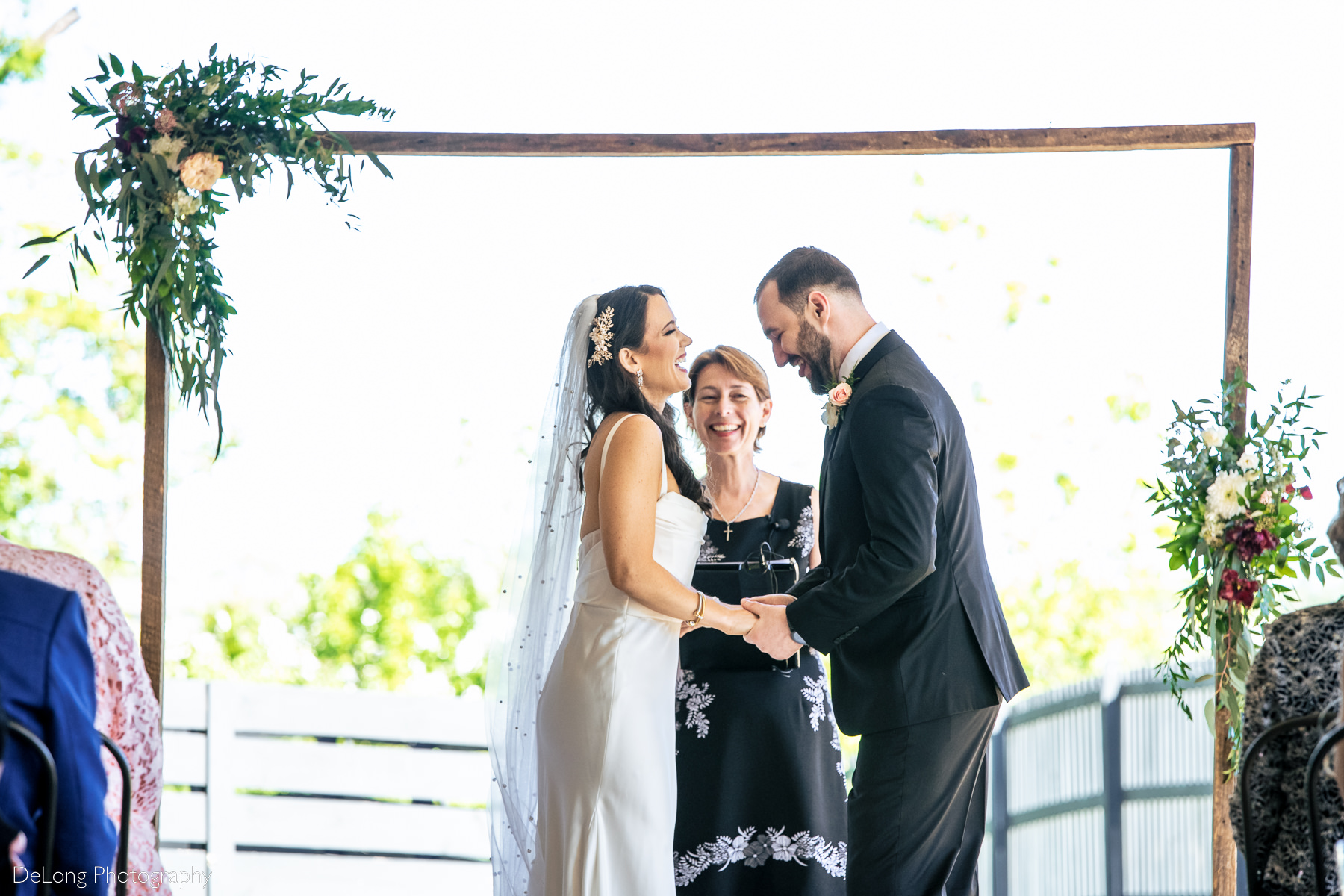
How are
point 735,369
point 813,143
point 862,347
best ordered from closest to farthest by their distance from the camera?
point 862,347 < point 813,143 < point 735,369

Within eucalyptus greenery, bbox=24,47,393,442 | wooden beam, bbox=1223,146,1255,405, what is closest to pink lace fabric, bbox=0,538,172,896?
eucalyptus greenery, bbox=24,47,393,442

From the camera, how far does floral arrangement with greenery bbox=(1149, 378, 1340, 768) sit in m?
3.08

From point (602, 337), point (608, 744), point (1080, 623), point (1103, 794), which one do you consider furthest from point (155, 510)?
point (1080, 623)

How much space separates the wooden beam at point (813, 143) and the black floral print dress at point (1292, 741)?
1750 mm

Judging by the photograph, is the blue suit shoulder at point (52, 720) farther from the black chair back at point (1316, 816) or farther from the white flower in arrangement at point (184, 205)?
the black chair back at point (1316, 816)

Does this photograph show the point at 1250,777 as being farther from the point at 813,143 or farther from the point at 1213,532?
the point at 813,143

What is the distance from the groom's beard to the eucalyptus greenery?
140 centimetres

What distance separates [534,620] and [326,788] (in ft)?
7.87

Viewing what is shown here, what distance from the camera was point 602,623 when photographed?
2.71 metres

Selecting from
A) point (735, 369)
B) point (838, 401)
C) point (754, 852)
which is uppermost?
point (735, 369)

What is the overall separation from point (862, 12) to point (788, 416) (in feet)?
6.67

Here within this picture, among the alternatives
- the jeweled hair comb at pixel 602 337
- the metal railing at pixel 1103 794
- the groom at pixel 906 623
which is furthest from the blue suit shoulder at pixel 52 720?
the metal railing at pixel 1103 794

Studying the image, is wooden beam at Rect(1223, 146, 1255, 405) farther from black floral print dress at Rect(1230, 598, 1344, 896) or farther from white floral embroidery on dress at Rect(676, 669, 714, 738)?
white floral embroidery on dress at Rect(676, 669, 714, 738)

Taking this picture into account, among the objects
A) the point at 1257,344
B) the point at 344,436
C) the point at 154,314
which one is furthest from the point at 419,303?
the point at 1257,344
